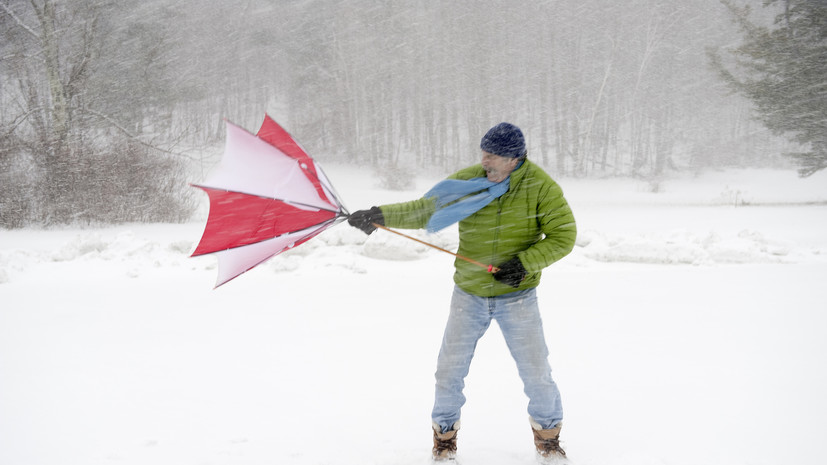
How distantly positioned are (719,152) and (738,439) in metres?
39.8

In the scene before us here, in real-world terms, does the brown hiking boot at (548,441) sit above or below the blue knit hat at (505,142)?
below

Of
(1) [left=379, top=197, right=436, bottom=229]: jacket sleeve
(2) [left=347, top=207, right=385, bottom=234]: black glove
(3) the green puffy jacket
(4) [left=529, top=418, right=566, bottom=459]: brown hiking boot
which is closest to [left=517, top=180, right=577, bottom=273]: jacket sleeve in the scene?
(3) the green puffy jacket

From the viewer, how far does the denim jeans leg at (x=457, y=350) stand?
8.59 feet

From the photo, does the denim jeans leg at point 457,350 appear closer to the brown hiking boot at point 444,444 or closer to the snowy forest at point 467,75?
the brown hiking boot at point 444,444

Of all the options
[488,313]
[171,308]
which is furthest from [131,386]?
[488,313]

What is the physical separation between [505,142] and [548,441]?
1638 mm

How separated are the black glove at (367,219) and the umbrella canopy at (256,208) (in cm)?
26

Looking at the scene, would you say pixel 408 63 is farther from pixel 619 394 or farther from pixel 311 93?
pixel 619 394

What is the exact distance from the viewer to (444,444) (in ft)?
8.93

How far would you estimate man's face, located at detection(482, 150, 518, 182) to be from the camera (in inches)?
97.5

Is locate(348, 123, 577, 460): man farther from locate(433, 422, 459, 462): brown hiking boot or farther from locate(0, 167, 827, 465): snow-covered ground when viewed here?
locate(0, 167, 827, 465): snow-covered ground

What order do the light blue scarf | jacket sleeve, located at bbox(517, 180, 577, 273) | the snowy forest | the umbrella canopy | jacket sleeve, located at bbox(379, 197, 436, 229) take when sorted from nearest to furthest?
1. jacket sleeve, located at bbox(517, 180, 577, 273)
2. the light blue scarf
3. jacket sleeve, located at bbox(379, 197, 436, 229)
4. the umbrella canopy
5. the snowy forest

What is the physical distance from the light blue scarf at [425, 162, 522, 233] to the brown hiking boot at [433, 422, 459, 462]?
1119 millimetres

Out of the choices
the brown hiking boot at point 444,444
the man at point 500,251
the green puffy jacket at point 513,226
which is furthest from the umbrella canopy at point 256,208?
the brown hiking boot at point 444,444
